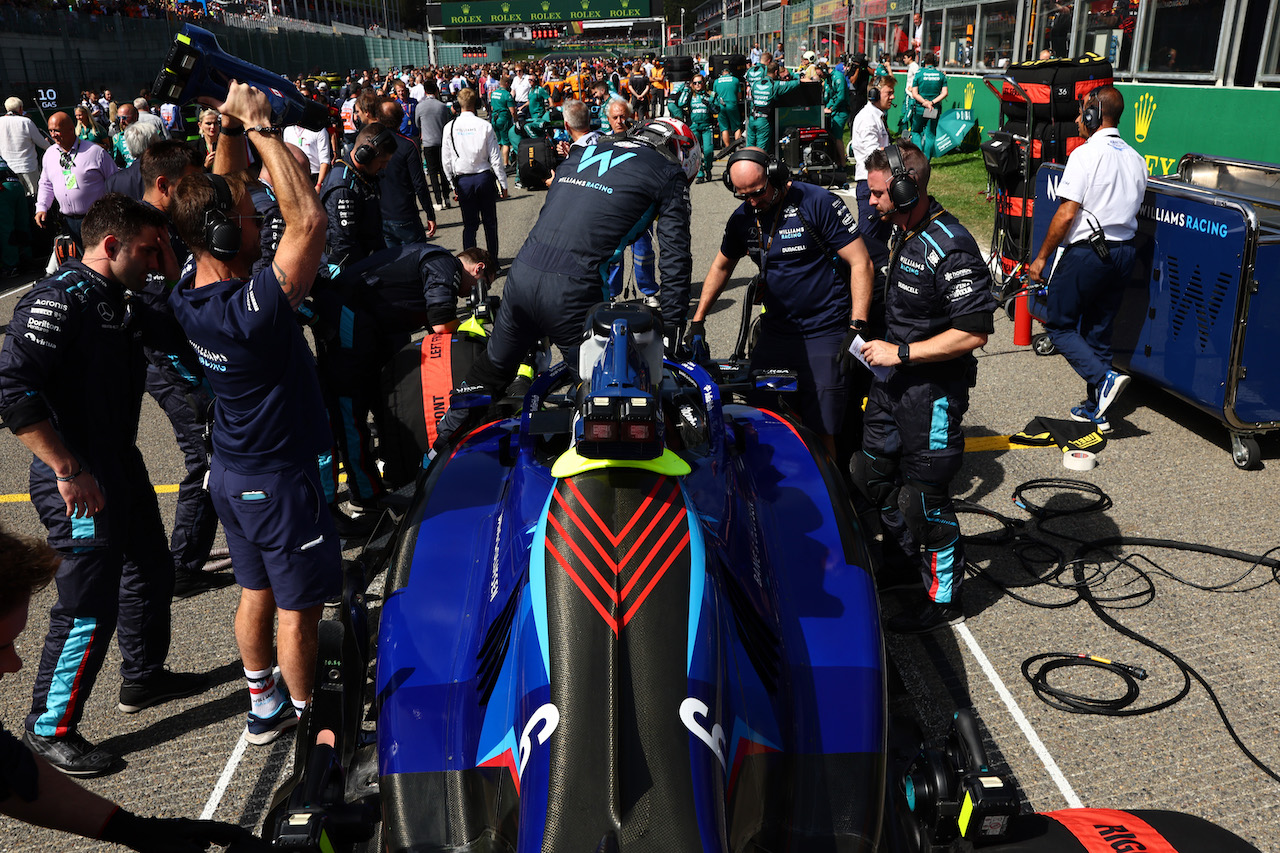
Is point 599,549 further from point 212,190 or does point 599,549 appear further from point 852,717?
point 212,190

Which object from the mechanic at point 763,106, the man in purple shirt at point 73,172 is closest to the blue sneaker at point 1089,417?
the man in purple shirt at point 73,172

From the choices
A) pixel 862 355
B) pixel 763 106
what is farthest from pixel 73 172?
pixel 763 106

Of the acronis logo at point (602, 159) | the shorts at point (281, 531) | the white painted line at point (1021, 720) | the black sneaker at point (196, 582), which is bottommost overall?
the black sneaker at point (196, 582)

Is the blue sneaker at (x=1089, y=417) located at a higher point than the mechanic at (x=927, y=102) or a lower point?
lower

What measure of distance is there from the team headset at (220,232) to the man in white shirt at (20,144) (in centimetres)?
1160

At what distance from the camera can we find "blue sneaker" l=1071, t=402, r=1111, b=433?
246 inches

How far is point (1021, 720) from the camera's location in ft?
12.0

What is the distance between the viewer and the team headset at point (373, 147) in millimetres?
6469

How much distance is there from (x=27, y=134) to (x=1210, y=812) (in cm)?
1473

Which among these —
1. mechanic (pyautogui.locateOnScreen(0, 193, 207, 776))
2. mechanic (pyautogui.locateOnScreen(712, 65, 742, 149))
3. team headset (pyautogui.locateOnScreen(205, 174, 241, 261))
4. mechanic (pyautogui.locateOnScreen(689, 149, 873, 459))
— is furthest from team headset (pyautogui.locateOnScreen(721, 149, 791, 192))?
mechanic (pyautogui.locateOnScreen(712, 65, 742, 149))

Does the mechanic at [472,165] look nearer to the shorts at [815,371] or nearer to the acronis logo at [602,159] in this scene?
the acronis logo at [602,159]

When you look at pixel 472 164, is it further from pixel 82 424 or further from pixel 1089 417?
pixel 82 424

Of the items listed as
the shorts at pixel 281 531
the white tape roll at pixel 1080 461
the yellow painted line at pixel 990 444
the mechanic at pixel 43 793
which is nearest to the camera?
the mechanic at pixel 43 793

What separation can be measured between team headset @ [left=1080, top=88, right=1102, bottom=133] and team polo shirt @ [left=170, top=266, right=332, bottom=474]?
5.75 meters
